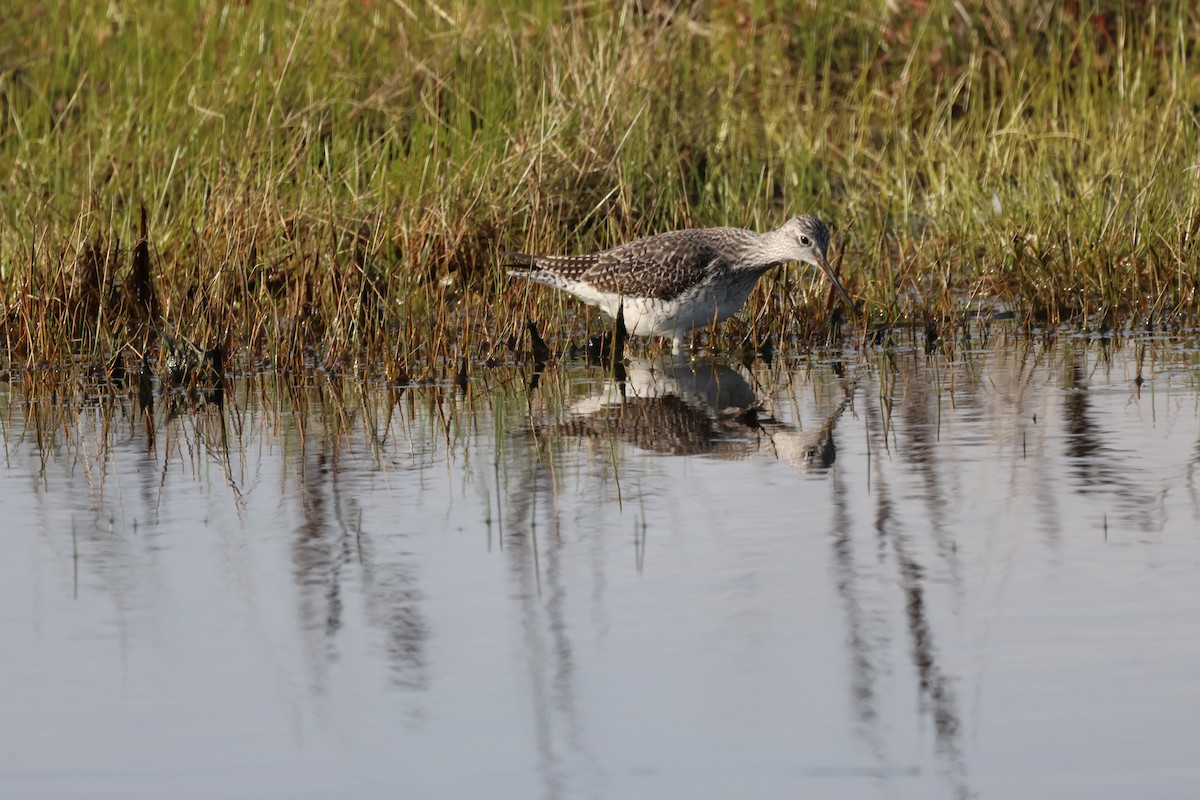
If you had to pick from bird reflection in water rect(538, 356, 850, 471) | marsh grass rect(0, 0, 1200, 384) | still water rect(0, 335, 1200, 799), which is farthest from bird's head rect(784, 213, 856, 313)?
still water rect(0, 335, 1200, 799)

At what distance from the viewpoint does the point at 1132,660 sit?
4328 mm

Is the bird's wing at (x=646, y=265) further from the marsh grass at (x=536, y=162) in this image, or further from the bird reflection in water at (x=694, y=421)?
the bird reflection in water at (x=694, y=421)

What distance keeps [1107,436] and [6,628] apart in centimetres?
384

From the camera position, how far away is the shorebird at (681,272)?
941 centimetres

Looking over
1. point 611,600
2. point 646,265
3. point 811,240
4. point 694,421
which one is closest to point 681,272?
point 646,265

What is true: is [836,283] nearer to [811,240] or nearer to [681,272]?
[811,240]

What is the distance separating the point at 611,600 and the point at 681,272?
4676mm

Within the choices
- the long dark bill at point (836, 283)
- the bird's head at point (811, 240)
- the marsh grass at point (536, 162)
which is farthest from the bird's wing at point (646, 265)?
the long dark bill at point (836, 283)

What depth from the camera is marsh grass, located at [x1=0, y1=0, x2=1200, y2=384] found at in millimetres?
9648

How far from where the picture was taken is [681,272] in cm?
945

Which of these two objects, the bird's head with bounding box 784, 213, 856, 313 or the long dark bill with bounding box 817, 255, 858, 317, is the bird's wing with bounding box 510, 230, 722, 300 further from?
the long dark bill with bounding box 817, 255, 858, 317

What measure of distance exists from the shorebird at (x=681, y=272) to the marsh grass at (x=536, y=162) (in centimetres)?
26

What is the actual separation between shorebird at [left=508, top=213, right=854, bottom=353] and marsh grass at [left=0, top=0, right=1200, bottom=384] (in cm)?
26

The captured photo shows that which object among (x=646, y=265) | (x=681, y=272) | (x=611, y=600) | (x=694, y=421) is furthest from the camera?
(x=646, y=265)
